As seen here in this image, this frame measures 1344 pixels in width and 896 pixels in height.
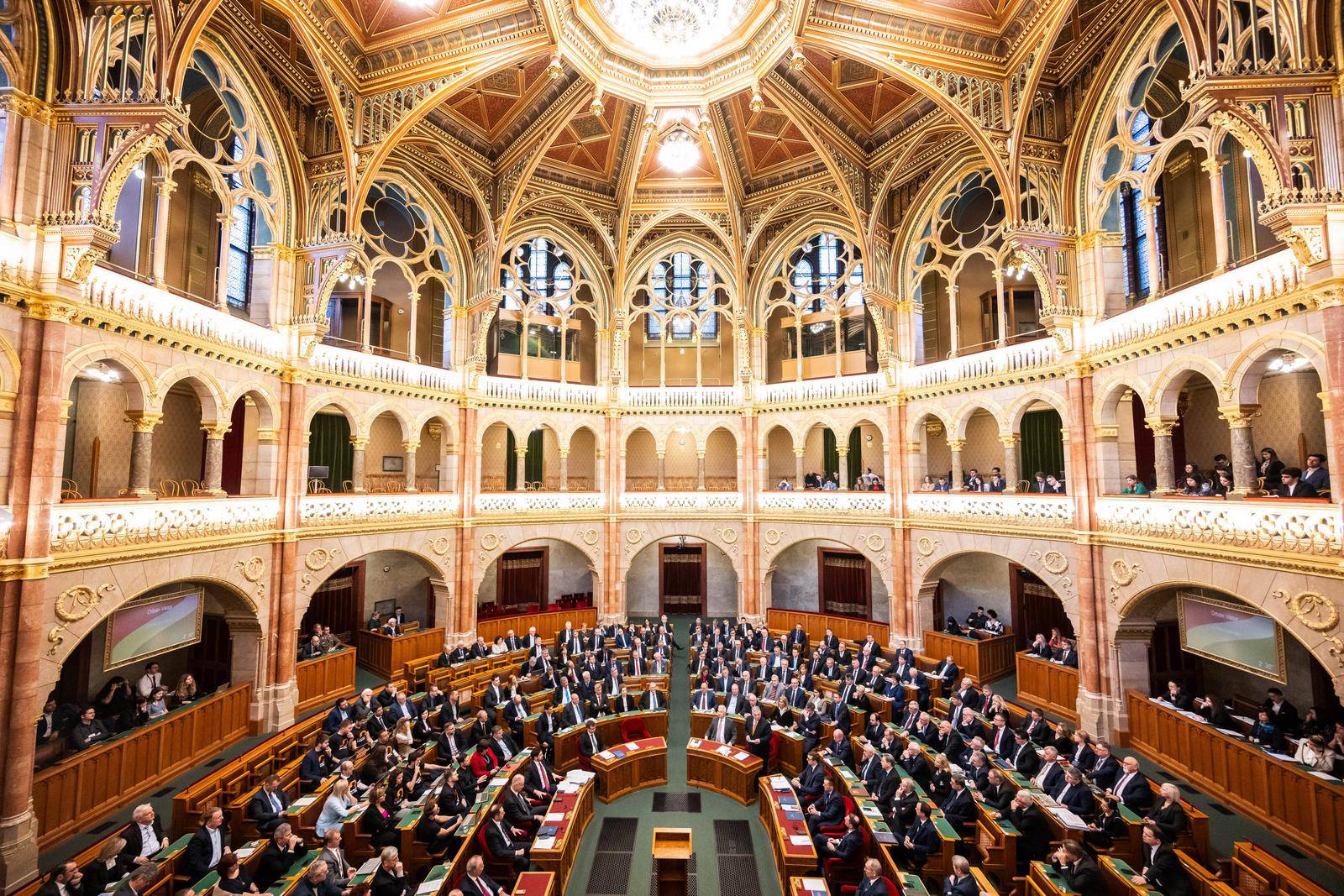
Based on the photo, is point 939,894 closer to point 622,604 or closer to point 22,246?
point 622,604

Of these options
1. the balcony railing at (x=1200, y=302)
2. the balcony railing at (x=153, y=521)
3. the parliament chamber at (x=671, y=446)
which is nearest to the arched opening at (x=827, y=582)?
the parliament chamber at (x=671, y=446)

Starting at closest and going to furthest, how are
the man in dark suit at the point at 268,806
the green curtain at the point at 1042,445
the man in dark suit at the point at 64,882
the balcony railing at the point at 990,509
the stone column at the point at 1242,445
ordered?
the man in dark suit at the point at 64,882 → the man in dark suit at the point at 268,806 → the stone column at the point at 1242,445 → the balcony railing at the point at 990,509 → the green curtain at the point at 1042,445

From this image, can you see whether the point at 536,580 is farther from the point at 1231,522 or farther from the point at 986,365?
the point at 1231,522

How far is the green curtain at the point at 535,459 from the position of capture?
26.2 meters

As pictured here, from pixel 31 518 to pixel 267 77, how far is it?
11.4m

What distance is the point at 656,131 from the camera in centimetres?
2067

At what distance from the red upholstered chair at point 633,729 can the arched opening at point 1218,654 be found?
35.6 ft

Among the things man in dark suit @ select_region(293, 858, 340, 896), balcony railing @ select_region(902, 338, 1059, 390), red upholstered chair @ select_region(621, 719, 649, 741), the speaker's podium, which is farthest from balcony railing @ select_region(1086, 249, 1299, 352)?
man in dark suit @ select_region(293, 858, 340, 896)

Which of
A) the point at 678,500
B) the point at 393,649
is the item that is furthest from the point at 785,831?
the point at 678,500

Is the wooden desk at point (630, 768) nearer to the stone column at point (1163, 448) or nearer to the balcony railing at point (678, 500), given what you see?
the balcony railing at point (678, 500)

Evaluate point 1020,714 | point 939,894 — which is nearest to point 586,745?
point 939,894

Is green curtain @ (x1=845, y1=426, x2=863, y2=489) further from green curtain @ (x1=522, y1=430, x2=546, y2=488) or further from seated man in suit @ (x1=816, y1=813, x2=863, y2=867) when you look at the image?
seated man in suit @ (x1=816, y1=813, x2=863, y2=867)

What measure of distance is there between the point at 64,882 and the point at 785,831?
365 inches

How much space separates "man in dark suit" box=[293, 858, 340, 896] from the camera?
7.86 meters
